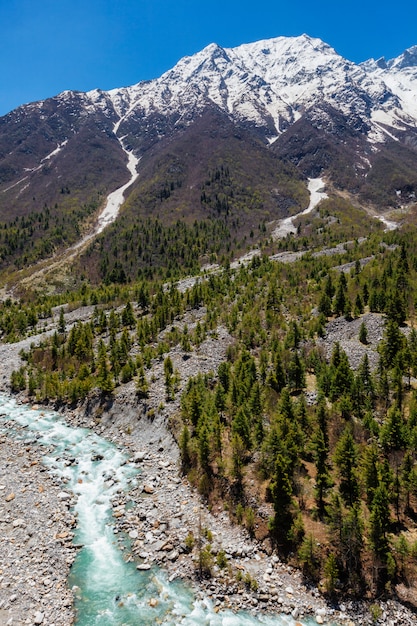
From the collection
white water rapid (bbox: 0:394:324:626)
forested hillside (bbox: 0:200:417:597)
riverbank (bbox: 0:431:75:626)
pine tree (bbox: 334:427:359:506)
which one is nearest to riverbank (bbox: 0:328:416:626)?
riverbank (bbox: 0:431:75:626)

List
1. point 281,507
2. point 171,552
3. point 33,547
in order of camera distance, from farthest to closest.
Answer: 1. point 33,547
2. point 281,507
3. point 171,552

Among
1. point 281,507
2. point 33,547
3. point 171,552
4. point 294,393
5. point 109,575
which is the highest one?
point 281,507

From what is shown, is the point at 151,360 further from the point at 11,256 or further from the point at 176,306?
the point at 11,256

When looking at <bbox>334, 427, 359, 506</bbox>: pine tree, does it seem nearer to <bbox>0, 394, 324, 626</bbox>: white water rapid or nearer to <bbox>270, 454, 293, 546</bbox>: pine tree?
<bbox>270, 454, 293, 546</bbox>: pine tree

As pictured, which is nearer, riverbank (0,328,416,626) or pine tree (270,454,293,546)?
riverbank (0,328,416,626)

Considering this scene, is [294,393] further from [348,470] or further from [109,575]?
[109,575]

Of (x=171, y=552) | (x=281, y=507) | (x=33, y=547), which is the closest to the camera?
(x=171, y=552)

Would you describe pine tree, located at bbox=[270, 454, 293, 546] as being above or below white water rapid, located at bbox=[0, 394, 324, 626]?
above

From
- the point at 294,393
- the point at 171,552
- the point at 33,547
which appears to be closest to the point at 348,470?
the point at 171,552

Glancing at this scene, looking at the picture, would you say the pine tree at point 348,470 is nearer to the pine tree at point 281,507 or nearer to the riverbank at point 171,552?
the pine tree at point 281,507
